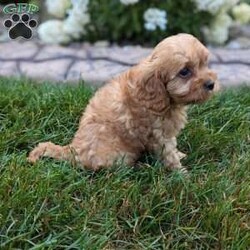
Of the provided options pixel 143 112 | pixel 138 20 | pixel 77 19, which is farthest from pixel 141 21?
pixel 143 112

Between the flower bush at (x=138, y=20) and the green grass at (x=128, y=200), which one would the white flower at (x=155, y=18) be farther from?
the green grass at (x=128, y=200)

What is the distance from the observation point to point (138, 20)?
661 centimetres

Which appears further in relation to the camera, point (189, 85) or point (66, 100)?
point (66, 100)

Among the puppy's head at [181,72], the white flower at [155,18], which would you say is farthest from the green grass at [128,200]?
the white flower at [155,18]

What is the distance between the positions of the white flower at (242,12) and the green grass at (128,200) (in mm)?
2666

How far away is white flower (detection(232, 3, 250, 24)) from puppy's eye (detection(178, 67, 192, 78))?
3322mm

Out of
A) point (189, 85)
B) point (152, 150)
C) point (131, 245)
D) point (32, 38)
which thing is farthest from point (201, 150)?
point (32, 38)

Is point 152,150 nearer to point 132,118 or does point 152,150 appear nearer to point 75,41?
point 132,118

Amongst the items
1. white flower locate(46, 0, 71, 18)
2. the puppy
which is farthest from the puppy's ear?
white flower locate(46, 0, 71, 18)

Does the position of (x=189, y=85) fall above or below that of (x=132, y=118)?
above

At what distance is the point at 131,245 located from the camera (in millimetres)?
3689

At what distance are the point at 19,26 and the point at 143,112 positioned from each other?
270 centimetres

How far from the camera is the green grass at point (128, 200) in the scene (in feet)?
11.9

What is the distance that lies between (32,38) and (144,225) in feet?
12.4
